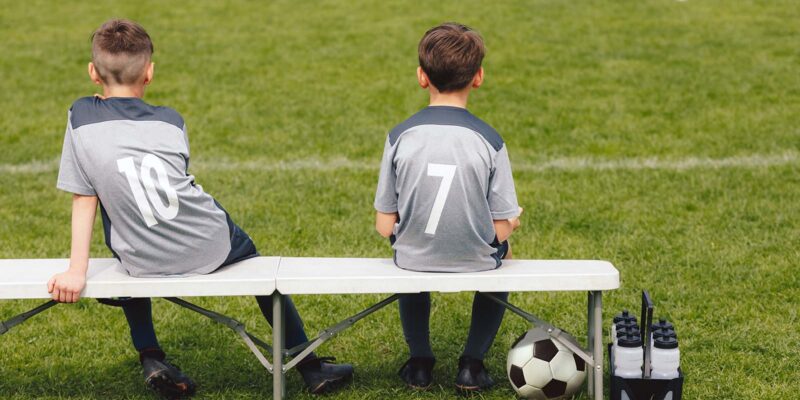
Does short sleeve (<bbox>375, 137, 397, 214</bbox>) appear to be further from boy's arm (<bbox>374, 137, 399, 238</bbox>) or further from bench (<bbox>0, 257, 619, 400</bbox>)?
bench (<bbox>0, 257, 619, 400</bbox>)

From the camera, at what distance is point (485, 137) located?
395 cm

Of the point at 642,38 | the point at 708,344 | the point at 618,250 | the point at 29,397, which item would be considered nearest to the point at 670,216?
the point at 618,250

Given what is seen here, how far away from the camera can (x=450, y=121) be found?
13.0 feet

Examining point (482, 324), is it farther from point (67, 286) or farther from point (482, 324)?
point (67, 286)

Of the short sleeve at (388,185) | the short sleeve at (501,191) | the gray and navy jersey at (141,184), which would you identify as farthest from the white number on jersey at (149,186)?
the short sleeve at (501,191)

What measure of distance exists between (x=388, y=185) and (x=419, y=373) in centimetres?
87

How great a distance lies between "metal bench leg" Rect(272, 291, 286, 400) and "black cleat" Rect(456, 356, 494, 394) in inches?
29.5

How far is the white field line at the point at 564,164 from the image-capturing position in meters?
8.23

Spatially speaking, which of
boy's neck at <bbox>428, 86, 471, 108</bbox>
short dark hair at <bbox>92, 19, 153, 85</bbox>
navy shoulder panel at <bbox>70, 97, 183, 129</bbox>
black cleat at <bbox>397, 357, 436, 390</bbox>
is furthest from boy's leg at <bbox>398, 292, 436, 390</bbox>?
short dark hair at <bbox>92, 19, 153, 85</bbox>

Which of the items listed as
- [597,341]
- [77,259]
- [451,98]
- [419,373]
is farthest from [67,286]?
[597,341]

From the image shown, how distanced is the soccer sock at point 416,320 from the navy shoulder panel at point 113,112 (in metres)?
1.18

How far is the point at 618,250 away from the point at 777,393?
2.14m

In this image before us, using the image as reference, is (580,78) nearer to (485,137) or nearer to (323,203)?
(323,203)

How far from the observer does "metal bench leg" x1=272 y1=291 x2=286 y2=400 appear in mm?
3922
